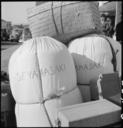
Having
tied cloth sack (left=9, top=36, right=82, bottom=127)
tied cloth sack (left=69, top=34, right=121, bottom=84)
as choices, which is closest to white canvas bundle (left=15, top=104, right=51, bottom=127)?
tied cloth sack (left=9, top=36, right=82, bottom=127)

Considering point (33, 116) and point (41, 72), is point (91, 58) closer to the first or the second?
point (41, 72)

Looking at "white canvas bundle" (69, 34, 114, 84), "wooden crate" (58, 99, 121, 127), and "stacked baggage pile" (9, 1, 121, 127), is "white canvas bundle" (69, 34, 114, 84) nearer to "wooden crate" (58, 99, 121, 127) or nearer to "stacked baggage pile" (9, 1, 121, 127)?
"stacked baggage pile" (9, 1, 121, 127)

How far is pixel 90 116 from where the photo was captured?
0.79m

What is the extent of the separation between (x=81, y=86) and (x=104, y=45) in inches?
13.9

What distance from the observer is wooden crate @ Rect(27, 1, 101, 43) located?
5.06ft

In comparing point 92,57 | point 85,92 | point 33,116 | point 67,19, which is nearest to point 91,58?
point 92,57

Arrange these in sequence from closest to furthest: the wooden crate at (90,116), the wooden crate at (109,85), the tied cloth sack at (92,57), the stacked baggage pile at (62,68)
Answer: the wooden crate at (90,116) < the stacked baggage pile at (62,68) < the wooden crate at (109,85) < the tied cloth sack at (92,57)

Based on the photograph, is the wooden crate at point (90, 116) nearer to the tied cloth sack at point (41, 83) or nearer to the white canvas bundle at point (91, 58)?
the tied cloth sack at point (41, 83)

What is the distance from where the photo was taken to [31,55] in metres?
1.19

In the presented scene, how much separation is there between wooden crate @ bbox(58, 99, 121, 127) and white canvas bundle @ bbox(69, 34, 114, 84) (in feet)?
1.67

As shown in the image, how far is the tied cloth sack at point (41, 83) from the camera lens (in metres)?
1.16

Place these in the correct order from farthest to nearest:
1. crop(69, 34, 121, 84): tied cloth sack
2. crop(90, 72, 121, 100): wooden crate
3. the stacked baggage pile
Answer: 1. crop(69, 34, 121, 84): tied cloth sack
2. crop(90, 72, 121, 100): wooden crate
3. the stacked baggage pile

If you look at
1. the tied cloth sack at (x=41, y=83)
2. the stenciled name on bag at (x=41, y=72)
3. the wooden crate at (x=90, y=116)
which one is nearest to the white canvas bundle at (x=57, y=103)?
the tied cloth sack at (x=41, y=83)

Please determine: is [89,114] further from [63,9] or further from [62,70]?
[63,9]
